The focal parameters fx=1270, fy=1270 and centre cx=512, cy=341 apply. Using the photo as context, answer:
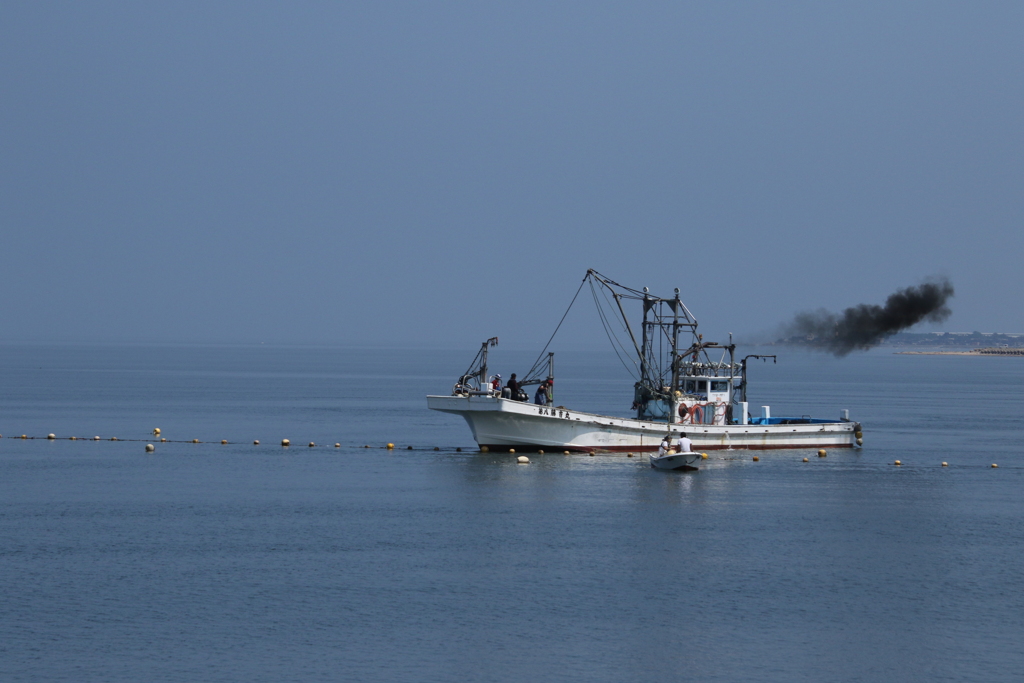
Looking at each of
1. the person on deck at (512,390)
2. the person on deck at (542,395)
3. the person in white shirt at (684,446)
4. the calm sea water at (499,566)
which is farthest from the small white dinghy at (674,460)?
the person on deck at (512,390)

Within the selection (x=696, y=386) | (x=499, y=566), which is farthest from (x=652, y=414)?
(x=499, y=566)

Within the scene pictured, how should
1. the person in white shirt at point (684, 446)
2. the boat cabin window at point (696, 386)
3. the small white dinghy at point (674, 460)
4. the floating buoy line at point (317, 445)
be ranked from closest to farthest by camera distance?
the small white dinghy at point (674, 460), the person in white shirt at point (684, 446), the floating buoy line at point (317, 445), the boat cabin window at point (696, 386)

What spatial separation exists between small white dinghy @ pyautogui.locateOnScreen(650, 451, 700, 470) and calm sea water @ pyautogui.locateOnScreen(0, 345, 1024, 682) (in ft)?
3.02

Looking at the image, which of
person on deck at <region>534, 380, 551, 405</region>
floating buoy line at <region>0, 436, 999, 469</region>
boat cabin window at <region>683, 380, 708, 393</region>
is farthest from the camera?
boat cabin window at <region>683, 380, 708, 393</region>

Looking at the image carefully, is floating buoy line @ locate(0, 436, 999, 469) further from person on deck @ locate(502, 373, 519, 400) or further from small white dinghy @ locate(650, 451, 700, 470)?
person on deck @ locate(502, 373, 519, 400)

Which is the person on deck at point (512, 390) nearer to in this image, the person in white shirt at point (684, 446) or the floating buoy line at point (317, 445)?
the floating buoy line at point (317, 445)

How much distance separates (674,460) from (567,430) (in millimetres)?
7859

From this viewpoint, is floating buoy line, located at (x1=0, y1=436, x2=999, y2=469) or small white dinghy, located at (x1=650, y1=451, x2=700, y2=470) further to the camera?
floating buoy line, located at (x1=0, y1=436, x2=999, y2=469)

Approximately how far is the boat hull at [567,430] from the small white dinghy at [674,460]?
5.27 m

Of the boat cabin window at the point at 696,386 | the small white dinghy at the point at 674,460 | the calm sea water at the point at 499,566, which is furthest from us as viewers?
the boat cabin window at the point at 696,386

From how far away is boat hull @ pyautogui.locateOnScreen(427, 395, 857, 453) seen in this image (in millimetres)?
74000

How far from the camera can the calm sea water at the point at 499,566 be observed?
34031 millimetres

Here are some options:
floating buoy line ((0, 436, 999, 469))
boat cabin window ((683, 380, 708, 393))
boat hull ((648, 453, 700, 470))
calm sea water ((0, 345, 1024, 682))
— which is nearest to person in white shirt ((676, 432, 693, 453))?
boat hull ((648, 453, 700, 470))

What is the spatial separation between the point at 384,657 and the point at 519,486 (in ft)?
101
